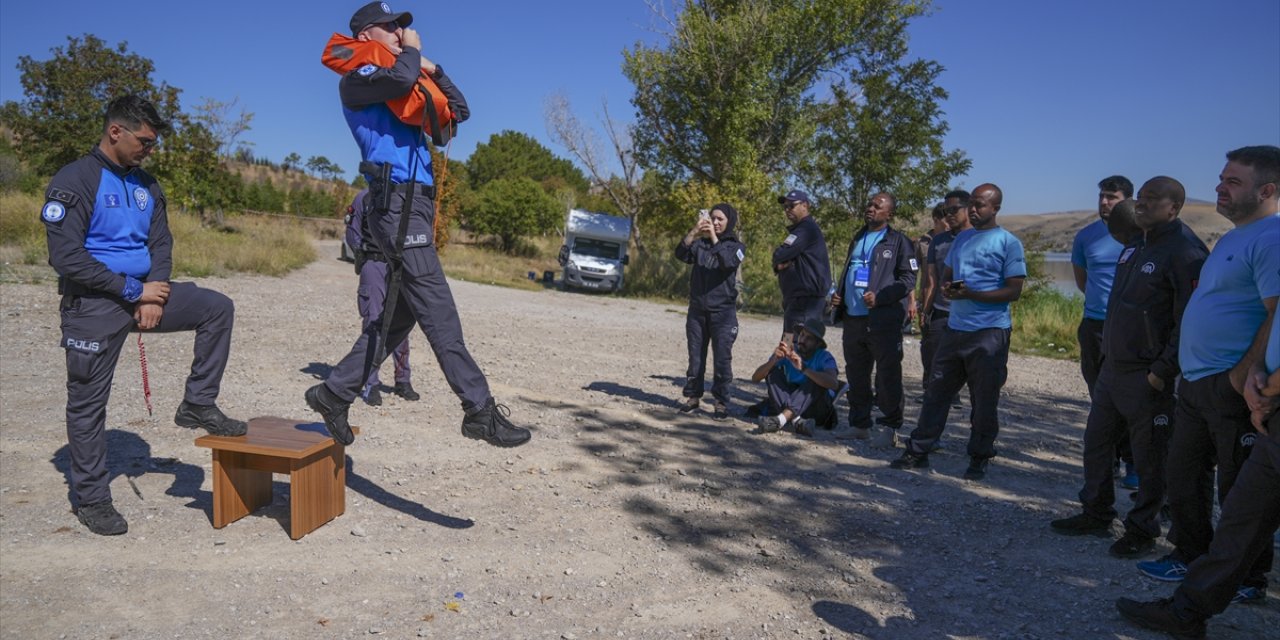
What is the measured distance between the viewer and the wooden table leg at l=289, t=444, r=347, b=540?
14.6 ft

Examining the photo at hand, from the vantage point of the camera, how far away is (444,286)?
4.50 meters

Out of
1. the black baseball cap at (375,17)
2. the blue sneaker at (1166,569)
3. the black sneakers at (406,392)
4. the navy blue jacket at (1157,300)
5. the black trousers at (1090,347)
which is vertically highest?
the black baseball cap at (375,17)

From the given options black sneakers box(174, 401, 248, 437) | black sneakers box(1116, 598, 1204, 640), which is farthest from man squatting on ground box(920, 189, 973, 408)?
black sneakers box(174, 401, 248, 437)

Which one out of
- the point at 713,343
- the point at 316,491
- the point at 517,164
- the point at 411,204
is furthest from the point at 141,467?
the point at 517,164

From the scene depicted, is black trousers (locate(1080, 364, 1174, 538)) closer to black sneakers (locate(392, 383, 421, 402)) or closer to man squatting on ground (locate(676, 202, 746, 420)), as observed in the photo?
man squatting on ground (locate(676, 202, 746, 420))

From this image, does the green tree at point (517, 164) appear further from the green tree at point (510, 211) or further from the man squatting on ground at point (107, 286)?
the man squatting on ground at point (107, 286)

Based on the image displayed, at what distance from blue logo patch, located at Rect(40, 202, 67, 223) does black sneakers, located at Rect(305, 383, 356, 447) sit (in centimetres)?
146

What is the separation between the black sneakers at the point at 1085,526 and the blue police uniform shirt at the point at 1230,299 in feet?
4.92

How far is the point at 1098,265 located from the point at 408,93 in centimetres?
470

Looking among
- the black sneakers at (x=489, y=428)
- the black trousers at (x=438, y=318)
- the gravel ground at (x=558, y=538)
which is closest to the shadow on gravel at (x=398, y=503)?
the gravel ground at (x=558, y=538)

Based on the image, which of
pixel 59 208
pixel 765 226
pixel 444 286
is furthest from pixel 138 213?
pixel 765 226

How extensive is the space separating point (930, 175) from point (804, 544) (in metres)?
25.1

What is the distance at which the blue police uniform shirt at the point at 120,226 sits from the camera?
4434mm

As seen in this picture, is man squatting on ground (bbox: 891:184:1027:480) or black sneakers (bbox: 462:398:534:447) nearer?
black sneakers (bbox: 462:398:534:447)
